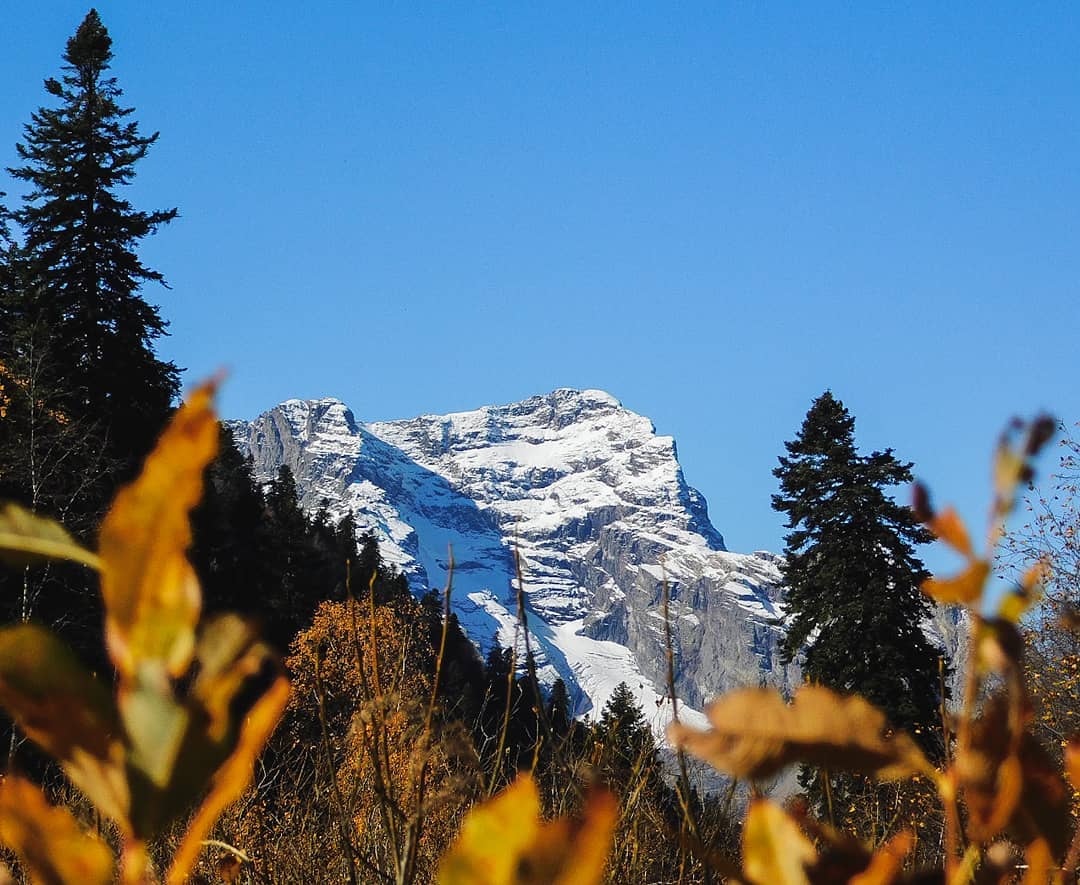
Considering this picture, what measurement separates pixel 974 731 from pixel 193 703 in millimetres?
164

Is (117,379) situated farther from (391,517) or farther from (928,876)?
(391,517)

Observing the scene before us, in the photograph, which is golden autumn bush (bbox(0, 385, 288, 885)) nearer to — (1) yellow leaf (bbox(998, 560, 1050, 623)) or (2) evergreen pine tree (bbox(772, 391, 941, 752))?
(1) yellow leaf (bbox(998, 560, 1050, 623))

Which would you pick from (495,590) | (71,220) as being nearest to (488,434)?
(495,590)

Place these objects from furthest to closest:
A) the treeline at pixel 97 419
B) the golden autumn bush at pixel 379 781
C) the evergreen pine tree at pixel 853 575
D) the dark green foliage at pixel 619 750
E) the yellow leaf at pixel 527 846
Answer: the evergreen pine tree at pixel 853 575, the treeline at pixel 97 419, the dark green foliage at pixel 619 750, the golden autumn bush at pixel 379 781, the yellow leaf at pixel 527 846

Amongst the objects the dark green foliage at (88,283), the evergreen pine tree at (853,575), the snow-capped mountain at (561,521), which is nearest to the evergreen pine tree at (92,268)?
the dark green foliage at (88,283)

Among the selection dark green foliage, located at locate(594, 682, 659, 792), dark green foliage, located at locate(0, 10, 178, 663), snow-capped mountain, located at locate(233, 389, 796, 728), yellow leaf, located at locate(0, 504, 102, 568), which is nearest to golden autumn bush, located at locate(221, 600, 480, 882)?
dark green foliage, located at locate(594, 682, 659, 792)

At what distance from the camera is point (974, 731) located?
8.5 inches

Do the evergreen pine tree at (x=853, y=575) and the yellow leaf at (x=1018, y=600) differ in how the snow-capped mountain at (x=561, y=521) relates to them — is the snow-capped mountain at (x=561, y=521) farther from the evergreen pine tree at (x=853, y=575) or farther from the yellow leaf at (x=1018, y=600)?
the yellow leaf at (x=1018, y=600)

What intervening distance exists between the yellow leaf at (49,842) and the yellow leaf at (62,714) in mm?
13

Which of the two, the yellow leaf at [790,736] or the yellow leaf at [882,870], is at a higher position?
the yellow leaf at [790,736]

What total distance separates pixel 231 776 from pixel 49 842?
0.04m

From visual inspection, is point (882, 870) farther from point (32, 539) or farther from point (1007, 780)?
point (32, 539)

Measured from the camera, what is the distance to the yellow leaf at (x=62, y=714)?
178 mm

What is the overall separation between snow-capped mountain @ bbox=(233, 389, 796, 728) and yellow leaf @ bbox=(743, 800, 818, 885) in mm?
99066
